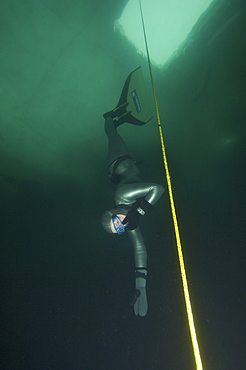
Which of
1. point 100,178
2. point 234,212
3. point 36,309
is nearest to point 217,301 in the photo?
point 234,212

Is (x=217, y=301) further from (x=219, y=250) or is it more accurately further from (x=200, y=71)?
(x=200, y=71)

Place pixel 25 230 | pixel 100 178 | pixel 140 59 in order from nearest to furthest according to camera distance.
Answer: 1. pixel 25 230
2. pixel 100 178
3. pixel 140 59

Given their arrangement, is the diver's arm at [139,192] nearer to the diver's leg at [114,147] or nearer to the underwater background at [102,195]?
the diver's leg at [114,147]

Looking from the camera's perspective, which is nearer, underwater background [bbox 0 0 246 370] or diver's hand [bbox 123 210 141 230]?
diver's hand [bbox 123 210 141 230]

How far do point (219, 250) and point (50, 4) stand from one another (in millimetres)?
6876

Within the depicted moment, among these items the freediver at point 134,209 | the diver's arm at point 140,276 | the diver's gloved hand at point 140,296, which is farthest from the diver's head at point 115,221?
the diver's gloved hand at point 140,296

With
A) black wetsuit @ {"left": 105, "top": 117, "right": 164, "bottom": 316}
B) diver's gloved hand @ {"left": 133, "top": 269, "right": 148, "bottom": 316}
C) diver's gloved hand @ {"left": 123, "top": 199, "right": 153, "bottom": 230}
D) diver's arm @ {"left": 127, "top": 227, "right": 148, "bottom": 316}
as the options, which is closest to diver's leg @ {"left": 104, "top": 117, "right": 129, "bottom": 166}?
black wetsuit @ {"left": 105, "top": 117, "right": 164, "bottom": 316}

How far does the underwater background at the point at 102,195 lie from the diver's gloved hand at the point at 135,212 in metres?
1.71

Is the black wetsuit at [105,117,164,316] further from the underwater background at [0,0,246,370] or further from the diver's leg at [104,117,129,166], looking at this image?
the underwater background at [0,0,246,370]

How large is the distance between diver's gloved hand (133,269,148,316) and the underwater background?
2.51 ft

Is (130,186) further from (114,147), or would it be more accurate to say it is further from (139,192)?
(114,147)

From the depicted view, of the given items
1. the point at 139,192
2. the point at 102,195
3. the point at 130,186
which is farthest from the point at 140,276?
the point at 102,195

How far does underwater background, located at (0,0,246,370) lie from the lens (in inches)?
114

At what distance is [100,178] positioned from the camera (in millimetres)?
6168
